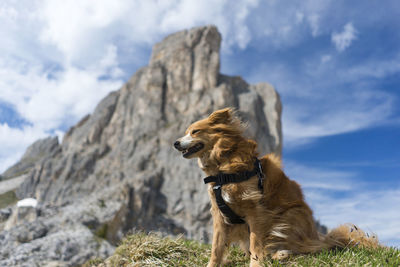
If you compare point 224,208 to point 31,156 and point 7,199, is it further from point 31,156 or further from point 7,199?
point 31,156

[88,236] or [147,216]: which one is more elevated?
[147,216]

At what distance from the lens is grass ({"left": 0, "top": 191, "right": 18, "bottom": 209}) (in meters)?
94.8

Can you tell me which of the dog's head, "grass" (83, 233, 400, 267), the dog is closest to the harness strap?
the dog

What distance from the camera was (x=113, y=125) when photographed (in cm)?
8894

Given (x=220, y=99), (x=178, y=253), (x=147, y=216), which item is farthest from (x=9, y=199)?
(x=178, y=253)

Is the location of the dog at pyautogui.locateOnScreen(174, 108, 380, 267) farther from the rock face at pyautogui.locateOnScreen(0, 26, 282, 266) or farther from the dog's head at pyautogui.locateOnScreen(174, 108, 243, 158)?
the rock face at pyautogui.locateOnScreen(0, 26, 282, 266)

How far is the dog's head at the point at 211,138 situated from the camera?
4918 millimetres

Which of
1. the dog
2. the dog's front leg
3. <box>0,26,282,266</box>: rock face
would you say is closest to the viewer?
the dog

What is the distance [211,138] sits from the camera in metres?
5.00

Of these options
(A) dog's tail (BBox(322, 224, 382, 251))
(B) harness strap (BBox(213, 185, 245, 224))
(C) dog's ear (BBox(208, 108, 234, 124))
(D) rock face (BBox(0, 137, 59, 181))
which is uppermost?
(D) rock face (BBox(0, 137, 59, 181))

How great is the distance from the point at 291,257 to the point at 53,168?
308ft

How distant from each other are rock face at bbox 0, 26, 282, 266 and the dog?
156 feet

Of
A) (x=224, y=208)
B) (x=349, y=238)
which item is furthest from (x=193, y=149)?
(x=349, y=238)

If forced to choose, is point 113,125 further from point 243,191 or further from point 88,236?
point 243,191
